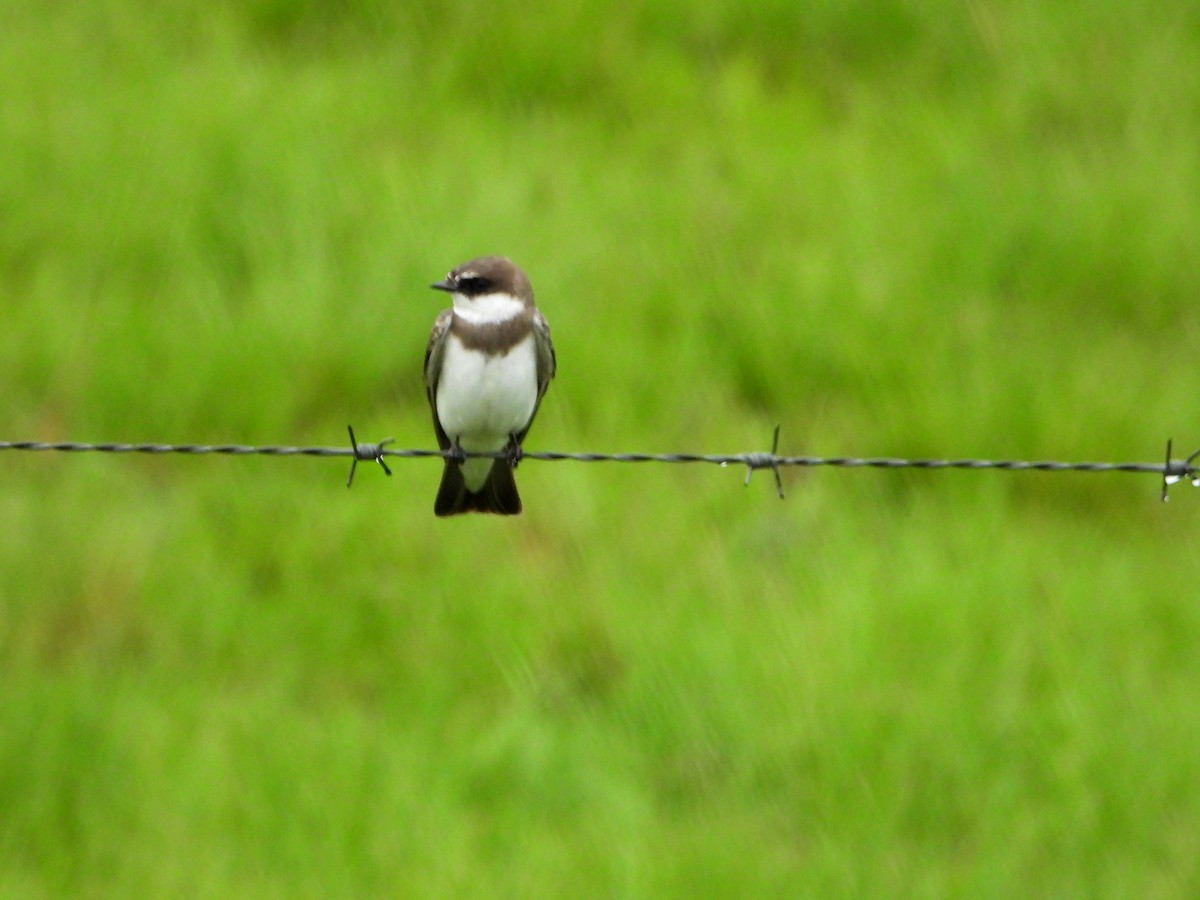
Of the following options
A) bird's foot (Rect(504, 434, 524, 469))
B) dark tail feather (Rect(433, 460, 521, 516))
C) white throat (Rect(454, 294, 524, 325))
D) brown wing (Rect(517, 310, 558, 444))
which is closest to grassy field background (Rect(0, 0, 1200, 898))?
dark tail feather (Rect(433, 460, 521, 516))

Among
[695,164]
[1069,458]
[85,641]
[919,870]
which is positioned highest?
[695,164]

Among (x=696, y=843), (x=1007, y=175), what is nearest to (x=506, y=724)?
(x=696, y=843)

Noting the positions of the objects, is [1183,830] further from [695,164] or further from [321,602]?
[695,164]

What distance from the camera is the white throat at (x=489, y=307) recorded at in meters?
5.00

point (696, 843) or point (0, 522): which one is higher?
point (0, 522)

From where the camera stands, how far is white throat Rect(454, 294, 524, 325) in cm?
500

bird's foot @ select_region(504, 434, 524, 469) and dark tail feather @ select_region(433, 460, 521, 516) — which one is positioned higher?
bird's foot @ select_region(504, 434, 524, 469)

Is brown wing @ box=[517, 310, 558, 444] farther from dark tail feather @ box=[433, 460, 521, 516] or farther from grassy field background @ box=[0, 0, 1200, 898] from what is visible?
grassy field background @ box=[0, 0, 1200, 898]

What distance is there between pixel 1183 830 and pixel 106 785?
3.29 metres

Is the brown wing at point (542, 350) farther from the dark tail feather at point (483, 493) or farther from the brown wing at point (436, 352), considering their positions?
the brown wing at point (436, 352)

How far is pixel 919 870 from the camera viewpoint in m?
5.14

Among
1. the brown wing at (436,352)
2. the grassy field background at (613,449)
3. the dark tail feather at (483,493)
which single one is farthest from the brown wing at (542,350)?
the grassy field background at (613,449)

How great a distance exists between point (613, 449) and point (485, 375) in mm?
1970

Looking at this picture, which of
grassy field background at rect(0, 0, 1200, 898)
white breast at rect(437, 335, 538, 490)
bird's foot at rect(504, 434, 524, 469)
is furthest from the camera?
grassy field background at rect(0, 0, 1200, 898)
